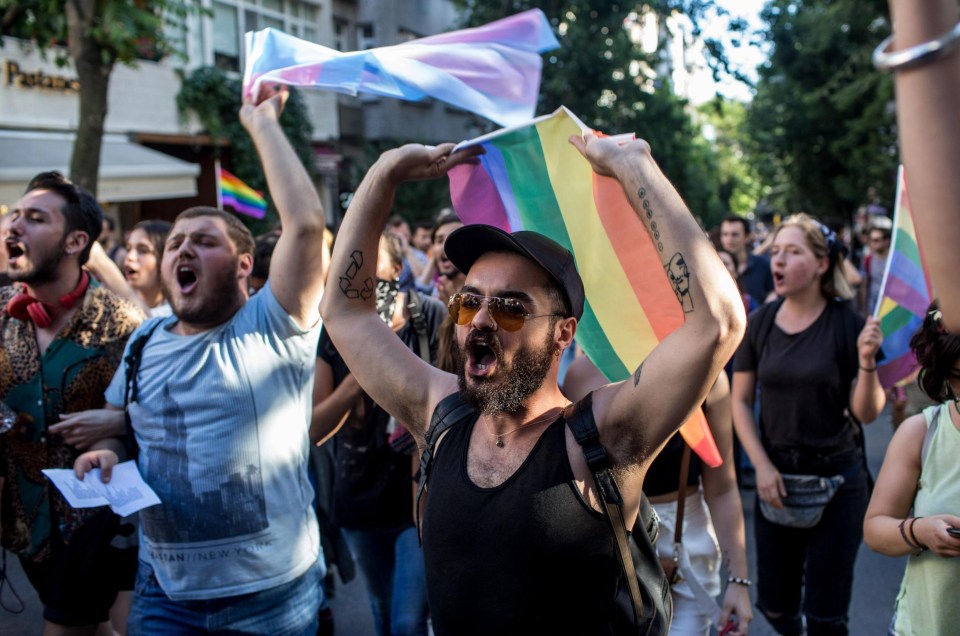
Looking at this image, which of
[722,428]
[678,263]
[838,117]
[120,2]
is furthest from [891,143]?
[678,263]

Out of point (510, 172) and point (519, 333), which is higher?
point (510, 172)

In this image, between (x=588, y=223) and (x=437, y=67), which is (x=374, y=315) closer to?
(x=588, y=223)

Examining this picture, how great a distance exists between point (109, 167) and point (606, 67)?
1139cm

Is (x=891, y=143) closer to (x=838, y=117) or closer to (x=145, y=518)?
(x=838, y=117)

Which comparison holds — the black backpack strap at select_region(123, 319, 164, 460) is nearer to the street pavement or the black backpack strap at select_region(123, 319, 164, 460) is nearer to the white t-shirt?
the white t-shirt

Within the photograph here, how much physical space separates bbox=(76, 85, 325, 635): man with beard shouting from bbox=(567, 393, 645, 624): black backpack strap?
140 cm

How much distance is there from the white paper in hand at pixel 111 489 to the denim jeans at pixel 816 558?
2.79m

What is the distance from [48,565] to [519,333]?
96.0 inches

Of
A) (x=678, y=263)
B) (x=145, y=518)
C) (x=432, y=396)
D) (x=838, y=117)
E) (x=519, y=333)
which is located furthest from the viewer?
(x=838, y=117)

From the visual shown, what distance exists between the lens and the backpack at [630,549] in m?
1.94

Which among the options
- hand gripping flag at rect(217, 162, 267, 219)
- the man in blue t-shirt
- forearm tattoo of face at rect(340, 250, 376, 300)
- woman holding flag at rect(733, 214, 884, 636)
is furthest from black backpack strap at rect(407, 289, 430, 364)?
the man in blue t-shirt

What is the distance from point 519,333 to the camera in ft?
6.97

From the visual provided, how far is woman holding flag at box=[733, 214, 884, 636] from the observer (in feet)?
12.8

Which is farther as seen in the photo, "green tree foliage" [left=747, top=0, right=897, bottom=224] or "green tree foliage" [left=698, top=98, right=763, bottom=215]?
"green tree foliage" [left=698, top=98, right=763, bottom=215]
